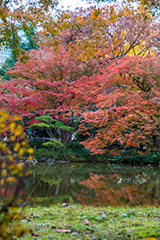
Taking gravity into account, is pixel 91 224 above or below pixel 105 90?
below

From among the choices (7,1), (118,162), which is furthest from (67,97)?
(7,1)

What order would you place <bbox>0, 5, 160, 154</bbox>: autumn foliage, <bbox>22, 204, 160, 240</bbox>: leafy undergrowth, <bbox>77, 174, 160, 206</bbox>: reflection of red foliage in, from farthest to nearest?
<bbox>0, 5, 160, 154</bbox>: autumn foliage, <bbox>77, 174, 160, 206</bbox>: reflection of red foliage, <bbox>22, 204, 160, 240</bbox>: leafy undergrowth

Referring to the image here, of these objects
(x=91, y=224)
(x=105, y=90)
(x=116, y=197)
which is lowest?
(x=116, y=197)

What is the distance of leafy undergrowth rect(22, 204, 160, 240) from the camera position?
2.43 metres

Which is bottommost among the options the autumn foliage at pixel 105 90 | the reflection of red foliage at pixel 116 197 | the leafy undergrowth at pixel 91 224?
the reflection of red foliage at pixel 116 197

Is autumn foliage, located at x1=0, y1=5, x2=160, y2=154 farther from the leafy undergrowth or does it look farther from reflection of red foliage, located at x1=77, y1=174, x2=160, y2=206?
the leafy undergrowth

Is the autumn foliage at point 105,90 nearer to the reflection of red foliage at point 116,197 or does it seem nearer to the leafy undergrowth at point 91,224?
the reflection of red foliage at point 116,197

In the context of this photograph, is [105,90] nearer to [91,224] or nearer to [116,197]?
[116,197]

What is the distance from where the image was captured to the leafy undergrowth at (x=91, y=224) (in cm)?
243

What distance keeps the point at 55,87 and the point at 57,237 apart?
9785 millimetres

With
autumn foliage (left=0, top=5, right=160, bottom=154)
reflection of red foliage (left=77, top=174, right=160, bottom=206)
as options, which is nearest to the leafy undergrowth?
reflection of red foliage (left=77, top=174, right=160, bottom=206)

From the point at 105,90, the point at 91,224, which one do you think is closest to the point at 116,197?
the point at 91,224

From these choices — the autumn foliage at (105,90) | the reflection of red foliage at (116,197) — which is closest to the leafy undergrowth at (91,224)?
the reflection of red foliage at (116,197)

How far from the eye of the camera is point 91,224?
2.90 meters
